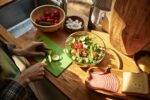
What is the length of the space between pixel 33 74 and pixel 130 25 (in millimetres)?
453

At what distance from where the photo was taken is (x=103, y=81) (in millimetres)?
931

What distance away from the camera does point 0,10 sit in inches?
48.1

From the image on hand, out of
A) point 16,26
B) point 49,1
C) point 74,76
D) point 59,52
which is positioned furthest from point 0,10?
point 74,76

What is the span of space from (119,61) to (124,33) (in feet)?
0.45

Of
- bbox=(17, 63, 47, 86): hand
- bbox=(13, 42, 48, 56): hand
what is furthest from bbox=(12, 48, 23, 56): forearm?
bbox=(17, 63, 47, 86): hand

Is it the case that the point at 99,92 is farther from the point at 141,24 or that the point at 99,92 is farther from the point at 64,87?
the point at 141,24

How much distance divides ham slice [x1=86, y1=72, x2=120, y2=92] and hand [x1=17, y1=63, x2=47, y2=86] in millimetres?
205

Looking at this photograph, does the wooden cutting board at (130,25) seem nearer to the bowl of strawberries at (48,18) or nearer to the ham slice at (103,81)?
the ham slice at (103,81)

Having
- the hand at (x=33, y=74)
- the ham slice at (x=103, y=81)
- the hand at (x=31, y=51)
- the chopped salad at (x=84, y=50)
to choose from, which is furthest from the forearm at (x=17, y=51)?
the ham slice at (x=103, y=81)

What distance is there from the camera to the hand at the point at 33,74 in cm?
95

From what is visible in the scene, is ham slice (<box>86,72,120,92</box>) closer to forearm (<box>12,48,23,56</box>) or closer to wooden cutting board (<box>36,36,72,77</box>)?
wooden cutting board (<box>36,36,72,77</box>)

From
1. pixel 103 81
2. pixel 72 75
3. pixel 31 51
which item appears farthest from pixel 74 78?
pixel 31 51

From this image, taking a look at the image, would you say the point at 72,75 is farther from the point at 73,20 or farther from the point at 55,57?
the point at 73,20

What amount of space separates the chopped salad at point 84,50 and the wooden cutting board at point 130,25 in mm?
99
